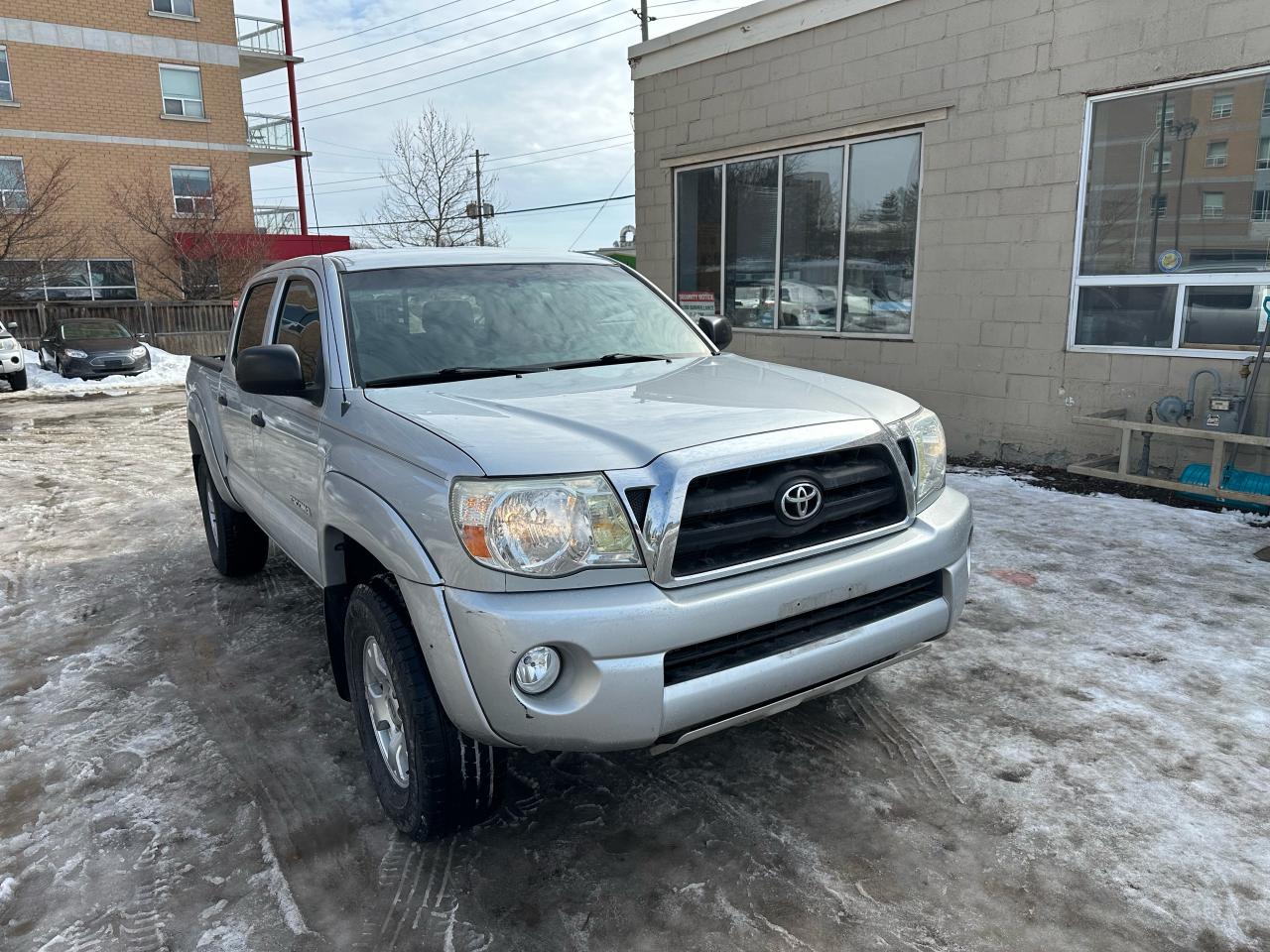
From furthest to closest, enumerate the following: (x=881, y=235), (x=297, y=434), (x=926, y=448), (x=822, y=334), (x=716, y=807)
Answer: (x=822, y=334), (x=881, y=235), (x=297, y=434), (x=926, y=448), (x=716, y=807)

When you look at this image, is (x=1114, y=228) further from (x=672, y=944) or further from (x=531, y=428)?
(x=672, y=944)

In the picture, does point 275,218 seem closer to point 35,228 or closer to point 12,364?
point 35,228

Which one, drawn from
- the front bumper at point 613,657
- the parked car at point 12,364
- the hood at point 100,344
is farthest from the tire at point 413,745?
the hood at point 100,344

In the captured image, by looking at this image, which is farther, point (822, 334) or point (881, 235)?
point (822, 334)

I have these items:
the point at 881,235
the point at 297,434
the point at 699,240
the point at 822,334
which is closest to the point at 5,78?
the point at 699,240

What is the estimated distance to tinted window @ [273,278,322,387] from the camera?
3.59 metres

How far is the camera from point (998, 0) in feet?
25.3

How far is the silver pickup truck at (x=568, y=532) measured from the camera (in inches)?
95.3

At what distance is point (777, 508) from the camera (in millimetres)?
2666

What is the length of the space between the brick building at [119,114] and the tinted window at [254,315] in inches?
953

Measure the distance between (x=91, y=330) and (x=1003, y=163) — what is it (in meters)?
19.1

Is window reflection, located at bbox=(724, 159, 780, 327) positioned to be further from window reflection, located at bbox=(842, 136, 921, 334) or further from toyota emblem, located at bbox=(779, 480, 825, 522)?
toyota emblem, located at bbox=(779, 480, 825, 522)

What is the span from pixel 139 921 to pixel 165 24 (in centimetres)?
3221

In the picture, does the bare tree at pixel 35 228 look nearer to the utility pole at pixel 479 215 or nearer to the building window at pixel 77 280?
the building window at pixel 77 280
